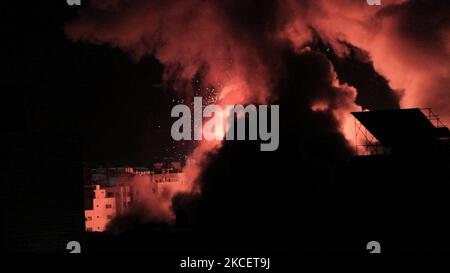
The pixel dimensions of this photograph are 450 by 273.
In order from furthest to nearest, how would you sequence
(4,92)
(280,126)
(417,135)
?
1. (4,92)
2. (280,126)
3. (417,135)

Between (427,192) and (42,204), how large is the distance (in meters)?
96.6

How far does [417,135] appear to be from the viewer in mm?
54500

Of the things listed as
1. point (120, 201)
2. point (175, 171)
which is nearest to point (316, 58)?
point (175, 171)

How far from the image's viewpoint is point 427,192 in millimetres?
58125

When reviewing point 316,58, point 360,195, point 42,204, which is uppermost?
point 316,58

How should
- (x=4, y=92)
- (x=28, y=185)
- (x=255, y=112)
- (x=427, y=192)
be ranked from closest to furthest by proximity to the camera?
(x=427, y=192) → (x=255, y=112) → (x=4, y=92) → (x=28, y=185)

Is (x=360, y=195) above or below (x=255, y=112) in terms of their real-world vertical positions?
below

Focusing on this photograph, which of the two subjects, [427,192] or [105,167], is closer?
[427,192]

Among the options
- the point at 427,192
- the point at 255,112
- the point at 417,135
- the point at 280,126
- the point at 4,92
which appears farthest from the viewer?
the point at 4,92

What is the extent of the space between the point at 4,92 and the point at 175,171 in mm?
30162

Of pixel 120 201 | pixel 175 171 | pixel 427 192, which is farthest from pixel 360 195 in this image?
pixel 120 201

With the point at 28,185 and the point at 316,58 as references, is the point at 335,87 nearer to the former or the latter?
the point at 316,58

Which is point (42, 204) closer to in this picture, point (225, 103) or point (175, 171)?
point (175, 171)

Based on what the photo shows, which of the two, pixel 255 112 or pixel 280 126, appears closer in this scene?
pixel 255 112
